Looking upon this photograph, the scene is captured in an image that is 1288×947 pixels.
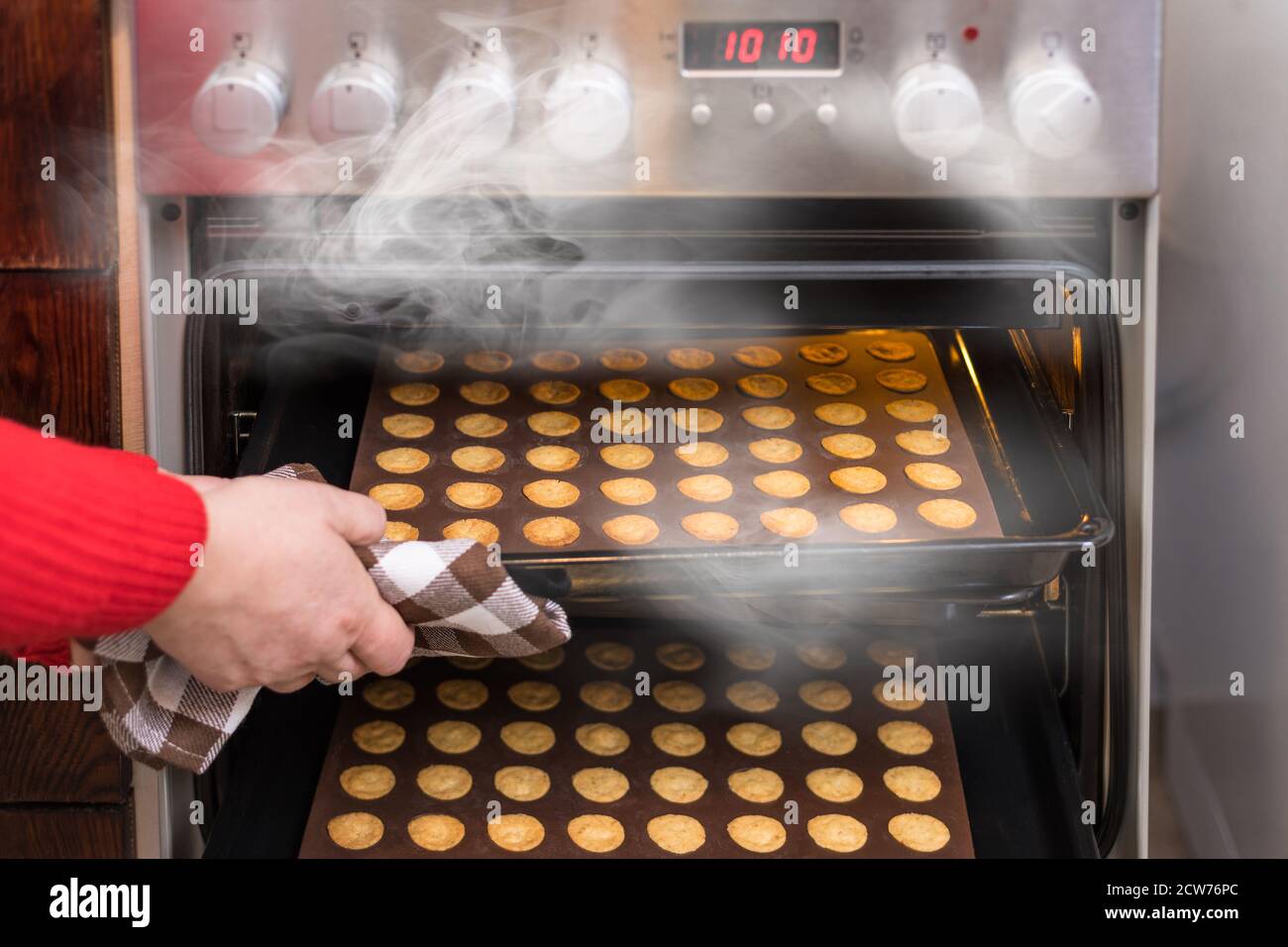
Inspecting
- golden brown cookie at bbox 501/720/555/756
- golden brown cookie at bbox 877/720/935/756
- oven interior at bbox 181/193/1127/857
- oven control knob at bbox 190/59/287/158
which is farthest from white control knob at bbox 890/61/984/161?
golden brown cookie at bbox 501/720/555/756

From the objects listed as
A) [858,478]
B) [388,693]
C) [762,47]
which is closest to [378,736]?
[388,693]

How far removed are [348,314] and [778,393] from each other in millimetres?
519

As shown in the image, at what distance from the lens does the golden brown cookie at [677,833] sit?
1.25 m

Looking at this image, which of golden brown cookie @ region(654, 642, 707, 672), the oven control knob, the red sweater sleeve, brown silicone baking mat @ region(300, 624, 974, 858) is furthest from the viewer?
golden brown cookie @ region(654, 642, 707, 672)

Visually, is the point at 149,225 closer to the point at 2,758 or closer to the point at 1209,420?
the point at 2,758

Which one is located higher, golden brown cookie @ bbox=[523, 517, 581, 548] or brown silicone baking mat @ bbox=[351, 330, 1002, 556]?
brown silicone baking mat @ bbox=[351, 330, 1002, 556]

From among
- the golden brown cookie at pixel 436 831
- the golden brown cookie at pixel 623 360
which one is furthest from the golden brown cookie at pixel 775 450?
the golden brown cookie at pixel 436 831

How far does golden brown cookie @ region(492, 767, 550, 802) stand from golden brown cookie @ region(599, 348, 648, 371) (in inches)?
19.8

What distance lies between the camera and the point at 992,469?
1334 millimetres

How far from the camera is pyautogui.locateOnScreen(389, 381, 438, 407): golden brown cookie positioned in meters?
1.44

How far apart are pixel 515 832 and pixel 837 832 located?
0.34 meters

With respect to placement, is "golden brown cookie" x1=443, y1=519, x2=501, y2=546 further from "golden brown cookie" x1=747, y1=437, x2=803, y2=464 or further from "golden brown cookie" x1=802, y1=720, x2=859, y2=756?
"golden brown cookie" x1=802, y1=720, x2=859, y2=756

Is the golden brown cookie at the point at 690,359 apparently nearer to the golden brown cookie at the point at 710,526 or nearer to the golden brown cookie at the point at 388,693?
the golden brown cookie at the point at 710,526

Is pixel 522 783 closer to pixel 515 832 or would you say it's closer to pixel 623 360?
pixel 515 832
